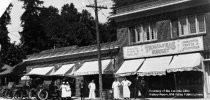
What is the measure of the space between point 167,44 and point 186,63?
2495 millimetres

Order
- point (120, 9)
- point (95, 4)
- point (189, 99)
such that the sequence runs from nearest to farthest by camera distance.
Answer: point (189, 99)
point (95, 4)
point (120, 9)

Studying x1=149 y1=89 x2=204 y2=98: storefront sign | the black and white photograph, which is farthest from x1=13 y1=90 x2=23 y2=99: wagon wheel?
x1=149 y1=89 x2=204 y2=98: storefront sign

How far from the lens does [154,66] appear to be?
2091 centimetres

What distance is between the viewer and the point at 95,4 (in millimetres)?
22359

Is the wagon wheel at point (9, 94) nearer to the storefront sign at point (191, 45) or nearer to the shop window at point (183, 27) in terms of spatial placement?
the storefront sign at point (191, 45)

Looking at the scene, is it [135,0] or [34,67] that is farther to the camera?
[34,67]

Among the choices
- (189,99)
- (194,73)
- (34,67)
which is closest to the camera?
(189,99)

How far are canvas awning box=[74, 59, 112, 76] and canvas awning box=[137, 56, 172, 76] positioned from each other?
4.46m

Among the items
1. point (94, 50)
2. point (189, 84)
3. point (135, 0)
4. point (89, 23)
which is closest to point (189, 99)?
point (189, 84)

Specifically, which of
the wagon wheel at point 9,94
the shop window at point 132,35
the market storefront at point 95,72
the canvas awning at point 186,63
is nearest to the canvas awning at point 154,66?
the canvas awning at point 186,63

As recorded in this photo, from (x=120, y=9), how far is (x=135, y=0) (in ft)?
4.63

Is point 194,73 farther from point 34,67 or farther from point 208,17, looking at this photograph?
point 34,67

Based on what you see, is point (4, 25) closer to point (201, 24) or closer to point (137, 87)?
point (137, 87)

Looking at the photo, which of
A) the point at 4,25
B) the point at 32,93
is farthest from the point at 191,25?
the point at 4,25
